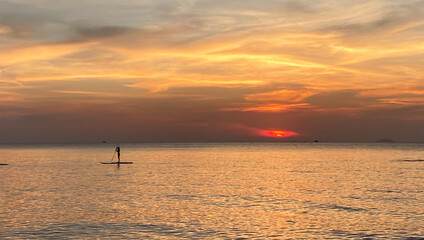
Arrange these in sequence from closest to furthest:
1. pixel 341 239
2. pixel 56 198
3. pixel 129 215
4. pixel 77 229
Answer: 1. pixel 341 239
2. pixel 77 229
3. pixel 129 215
4. pixel 56 198

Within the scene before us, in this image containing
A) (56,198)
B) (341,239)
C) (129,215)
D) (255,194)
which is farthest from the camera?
(255,194)

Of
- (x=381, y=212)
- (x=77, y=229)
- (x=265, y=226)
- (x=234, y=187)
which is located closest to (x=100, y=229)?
(x=77, y=229)

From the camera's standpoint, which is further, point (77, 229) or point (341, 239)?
point (77, 229)

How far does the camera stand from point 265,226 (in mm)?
32812

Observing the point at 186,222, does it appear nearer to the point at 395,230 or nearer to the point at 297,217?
the point at 297,217

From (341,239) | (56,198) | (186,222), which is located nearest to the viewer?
(341,239)

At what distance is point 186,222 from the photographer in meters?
34.7

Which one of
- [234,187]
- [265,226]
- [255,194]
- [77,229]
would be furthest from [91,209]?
[234,187]

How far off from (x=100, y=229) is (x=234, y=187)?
29.6m

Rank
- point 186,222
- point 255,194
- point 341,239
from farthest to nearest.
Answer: point 255,194 < point 186,222 < point 341,239

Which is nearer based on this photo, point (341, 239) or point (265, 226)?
point (341, 239)

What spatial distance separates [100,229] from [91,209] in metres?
8.86

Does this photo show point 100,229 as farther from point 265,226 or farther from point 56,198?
point 56,198

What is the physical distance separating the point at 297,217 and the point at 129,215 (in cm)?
1341
